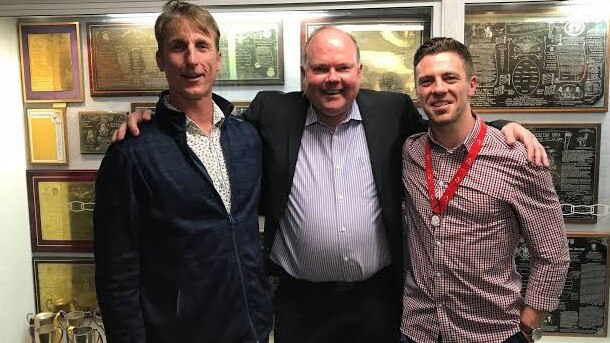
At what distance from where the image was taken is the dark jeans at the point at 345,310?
175 cm

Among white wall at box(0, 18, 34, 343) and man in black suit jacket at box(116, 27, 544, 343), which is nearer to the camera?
man in black suit jacket at box(116, 27, 544, 343)

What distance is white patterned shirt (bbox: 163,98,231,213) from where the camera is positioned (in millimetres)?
1478

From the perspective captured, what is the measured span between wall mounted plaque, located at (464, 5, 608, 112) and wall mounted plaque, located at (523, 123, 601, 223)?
0.08 metres

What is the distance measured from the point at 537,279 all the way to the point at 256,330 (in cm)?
87

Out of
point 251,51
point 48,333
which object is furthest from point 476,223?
point 48,333

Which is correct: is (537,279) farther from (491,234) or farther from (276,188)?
(276,188)

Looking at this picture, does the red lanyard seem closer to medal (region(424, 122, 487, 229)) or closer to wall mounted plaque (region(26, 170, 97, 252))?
medal (region(424, 122, 487, 229))

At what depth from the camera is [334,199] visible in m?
1.70

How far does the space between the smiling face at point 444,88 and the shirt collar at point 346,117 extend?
29cm

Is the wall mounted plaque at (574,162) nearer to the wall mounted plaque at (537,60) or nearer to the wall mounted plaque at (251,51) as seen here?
the wall mounted plaque at (537,60)

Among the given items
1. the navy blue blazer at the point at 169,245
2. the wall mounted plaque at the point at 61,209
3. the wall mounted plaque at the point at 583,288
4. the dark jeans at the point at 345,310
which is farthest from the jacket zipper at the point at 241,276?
the wall mounted plaque at the point at 583,288

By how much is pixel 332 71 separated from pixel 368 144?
27cm

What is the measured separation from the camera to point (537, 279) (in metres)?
1.53

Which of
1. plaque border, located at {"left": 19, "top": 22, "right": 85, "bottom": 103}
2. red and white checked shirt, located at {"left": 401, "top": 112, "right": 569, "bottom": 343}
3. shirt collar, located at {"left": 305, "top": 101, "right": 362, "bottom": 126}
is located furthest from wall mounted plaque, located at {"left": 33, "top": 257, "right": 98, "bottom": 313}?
red and white checked shirt, located at {"left": 401, "top": 112, "right": 569, "bottom": 343}
